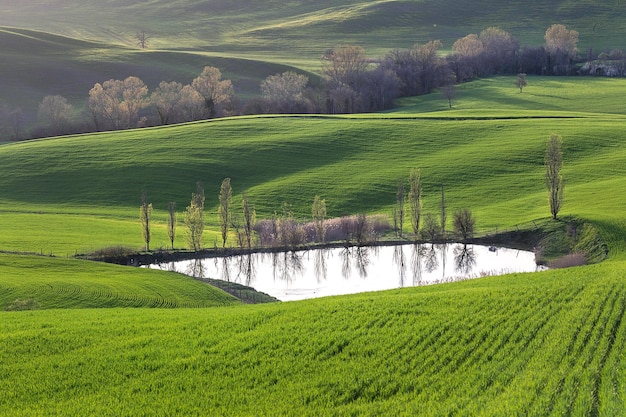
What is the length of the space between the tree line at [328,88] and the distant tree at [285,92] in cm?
16

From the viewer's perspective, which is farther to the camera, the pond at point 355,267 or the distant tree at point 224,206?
the distant tree at point 224,206

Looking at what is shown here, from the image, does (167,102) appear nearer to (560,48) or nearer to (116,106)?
(116,106)

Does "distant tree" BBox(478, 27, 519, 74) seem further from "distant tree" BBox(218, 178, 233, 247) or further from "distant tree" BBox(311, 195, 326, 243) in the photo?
"distant tree" BBox(218, 178, 233, 247)

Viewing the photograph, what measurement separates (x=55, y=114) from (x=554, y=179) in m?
83.2

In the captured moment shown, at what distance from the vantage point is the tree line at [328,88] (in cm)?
11856

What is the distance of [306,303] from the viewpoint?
107 feet

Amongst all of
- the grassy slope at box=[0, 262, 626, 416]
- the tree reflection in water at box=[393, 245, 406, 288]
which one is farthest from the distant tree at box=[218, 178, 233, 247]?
the grassy slope at box=[0, 262, 626, 416]

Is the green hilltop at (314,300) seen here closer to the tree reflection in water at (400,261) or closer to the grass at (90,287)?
the grass at (90,287)

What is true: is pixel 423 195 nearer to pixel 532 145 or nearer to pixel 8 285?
pixel 532 145

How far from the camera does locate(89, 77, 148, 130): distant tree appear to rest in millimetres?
116919

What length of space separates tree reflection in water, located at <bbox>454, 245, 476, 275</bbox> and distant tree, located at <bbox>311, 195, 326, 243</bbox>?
1090 cm

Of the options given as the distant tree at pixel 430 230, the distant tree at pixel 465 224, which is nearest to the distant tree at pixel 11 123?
the distant tree at pixel 430 230

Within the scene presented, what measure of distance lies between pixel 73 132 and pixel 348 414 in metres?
103

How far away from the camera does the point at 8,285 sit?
4150cm
